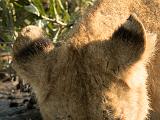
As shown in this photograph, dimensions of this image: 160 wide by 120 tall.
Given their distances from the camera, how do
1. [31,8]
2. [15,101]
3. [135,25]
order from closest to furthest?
[135,25] < [31,8] < [15,101]

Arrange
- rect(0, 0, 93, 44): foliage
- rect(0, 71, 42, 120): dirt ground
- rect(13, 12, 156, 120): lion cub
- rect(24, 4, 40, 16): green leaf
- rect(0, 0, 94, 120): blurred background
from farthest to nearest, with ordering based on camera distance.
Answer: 1. rect(0, 0, 93, 44): foliage
2. rect(0, 0, 94, 120): blurred background
3. rect(24, 4, 40, 16): green leaf
4. rect(0, 71, 42, 120): dirt ground
5. rect(13, 12, 156, 120): lion cub

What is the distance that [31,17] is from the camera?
950 cm

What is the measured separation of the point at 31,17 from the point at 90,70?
4.51 meters

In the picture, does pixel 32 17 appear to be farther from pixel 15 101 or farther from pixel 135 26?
pixel 135 26

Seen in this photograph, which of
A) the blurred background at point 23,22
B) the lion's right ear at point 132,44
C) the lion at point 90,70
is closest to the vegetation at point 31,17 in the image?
the blurred background at point 23,22

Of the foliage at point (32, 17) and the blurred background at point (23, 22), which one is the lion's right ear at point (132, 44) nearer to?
the blurred background at point (23, 22)

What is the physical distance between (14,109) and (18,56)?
3.46 meters

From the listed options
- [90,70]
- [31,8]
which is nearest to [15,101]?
[31,8]

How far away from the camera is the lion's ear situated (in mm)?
5047

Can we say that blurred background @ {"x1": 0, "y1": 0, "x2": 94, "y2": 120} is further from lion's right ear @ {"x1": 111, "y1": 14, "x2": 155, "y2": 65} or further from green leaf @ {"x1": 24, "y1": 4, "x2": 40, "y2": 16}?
lion's right ear @ {"x1": 111, "y1": 14, "x2": 155, "y2": 65}

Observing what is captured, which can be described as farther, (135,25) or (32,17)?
(32,17)

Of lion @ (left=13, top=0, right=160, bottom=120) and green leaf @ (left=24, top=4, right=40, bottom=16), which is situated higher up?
green leaf @ (left=24, top=4, right=40, bottom=16)

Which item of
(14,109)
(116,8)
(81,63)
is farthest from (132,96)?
(14,109)

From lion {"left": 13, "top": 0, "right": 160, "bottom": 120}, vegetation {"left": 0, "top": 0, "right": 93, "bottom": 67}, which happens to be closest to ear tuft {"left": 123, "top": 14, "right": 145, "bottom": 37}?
lion {"left": 13, "top": 0, "right": 160, "bottom": 120}
